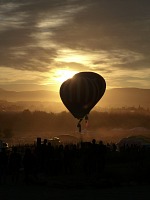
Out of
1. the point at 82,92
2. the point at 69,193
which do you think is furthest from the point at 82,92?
the point at 69,193

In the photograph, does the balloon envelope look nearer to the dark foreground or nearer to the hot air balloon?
the hot air balloon

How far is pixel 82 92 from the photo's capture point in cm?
5747

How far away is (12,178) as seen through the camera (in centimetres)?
2730

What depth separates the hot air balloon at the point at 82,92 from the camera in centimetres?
5728

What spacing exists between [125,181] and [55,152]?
204 inches

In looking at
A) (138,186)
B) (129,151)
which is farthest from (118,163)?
(138,186)

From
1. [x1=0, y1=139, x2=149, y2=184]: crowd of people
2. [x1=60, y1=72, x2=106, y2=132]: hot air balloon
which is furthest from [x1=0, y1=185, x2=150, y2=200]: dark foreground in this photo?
[x1=60, y1=72, x2=106, y2=132]: hot air balloon

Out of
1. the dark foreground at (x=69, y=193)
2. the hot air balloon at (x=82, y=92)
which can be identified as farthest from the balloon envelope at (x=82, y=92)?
the dark foreground at (x=69, y=193)

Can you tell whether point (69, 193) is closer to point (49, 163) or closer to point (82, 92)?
point (49, 163)

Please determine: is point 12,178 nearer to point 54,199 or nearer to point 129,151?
point 54,199

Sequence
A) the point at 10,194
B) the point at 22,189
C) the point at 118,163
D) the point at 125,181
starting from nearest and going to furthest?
the point at 10,194, the point at 22,189, the point at 125,181, the point at 118,163

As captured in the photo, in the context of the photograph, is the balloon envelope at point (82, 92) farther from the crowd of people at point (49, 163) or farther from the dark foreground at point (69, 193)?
the dark foreground at point (69, 193)

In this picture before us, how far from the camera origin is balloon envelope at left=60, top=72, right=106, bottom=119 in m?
57.3

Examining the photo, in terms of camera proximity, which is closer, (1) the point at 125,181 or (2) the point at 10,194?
(2) the point at 10,194
